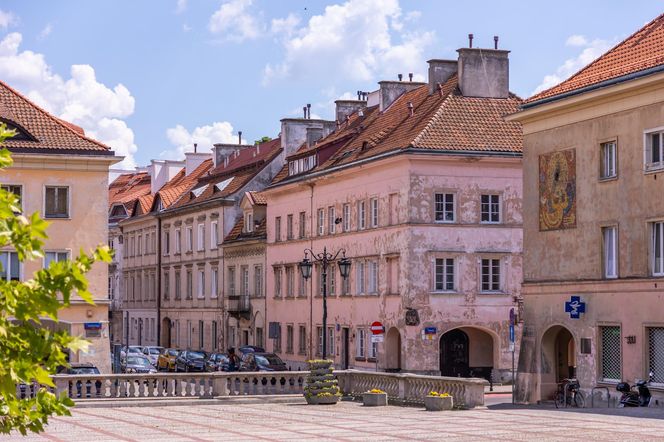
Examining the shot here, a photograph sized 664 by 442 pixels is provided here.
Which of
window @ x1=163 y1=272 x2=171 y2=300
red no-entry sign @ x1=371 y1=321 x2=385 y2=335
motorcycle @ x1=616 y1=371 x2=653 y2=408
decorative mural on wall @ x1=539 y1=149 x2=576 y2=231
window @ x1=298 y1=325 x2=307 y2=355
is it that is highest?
decorative mural on wall @ x1=539 y1=149 x2=576 y2=231

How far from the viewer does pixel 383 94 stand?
7156 centimetres

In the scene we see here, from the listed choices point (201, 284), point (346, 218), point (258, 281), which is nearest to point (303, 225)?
point (346, 218)

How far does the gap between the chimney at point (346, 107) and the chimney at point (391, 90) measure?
7.19m

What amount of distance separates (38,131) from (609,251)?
81.8ft

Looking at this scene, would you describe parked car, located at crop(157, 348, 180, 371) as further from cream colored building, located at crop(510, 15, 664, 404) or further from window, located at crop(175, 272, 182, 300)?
cream colored building, located at crop(510, 15, 664, 404)

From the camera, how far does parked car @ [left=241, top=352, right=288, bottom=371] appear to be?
6084cm

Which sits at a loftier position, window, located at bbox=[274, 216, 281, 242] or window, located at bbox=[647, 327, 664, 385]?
window, located at bbox=[274, 216, 281, 242]

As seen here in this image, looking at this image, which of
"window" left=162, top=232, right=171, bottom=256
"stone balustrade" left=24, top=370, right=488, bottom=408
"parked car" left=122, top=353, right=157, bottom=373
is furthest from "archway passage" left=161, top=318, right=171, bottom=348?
"stone balustrade" left=24, top=370, right=488, bottom=408

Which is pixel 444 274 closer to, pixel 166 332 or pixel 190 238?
pixel 190 238

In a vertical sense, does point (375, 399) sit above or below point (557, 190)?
below

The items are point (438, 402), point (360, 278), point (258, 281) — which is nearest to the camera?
point (438, 402)

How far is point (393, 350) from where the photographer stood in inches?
2391

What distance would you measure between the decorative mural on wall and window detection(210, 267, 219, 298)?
43.4 metres

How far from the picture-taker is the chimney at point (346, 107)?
260ft
